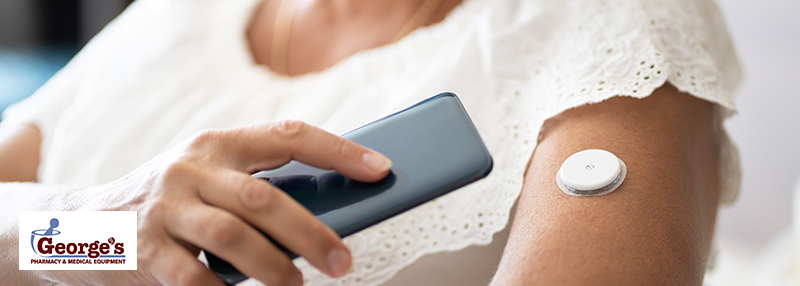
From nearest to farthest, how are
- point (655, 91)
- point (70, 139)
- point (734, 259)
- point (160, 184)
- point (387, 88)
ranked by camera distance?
point (160, 184) < point (655, 91) < point (387, 88) < point (70, 139) < point (734, 259)

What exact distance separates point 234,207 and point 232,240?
23mm

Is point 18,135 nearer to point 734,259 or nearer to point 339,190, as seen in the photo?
point 339,190

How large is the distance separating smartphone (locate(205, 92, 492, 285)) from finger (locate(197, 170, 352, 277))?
42 mm

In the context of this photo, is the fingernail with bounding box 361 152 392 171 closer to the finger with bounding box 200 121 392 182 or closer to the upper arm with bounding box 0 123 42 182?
the finger with bounding box 200 121 392 182

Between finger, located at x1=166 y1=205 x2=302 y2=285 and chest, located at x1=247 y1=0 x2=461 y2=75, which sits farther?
chest, located at x1=247 y1=0 x2=461 y2=75

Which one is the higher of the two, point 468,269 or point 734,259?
point 468,269

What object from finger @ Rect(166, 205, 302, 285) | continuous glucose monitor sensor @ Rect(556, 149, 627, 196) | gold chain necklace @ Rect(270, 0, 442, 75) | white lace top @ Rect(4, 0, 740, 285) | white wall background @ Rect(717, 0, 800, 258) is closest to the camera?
finger @ Rect(166, 205, 302, 285)

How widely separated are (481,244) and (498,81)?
21cm

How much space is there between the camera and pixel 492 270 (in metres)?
0.61

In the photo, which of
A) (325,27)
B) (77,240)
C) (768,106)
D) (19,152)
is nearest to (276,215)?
(77,240)

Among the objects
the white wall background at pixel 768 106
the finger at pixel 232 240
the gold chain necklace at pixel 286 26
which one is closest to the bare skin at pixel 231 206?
the finger at pixel 232 240

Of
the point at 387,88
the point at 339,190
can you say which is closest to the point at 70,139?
the point at 387,88

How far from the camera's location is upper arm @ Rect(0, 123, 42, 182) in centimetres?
81

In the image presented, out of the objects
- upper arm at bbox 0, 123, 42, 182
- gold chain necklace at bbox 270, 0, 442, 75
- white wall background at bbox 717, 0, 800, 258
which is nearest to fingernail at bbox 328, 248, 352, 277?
gold chain necklace at bbox 270, 0, 442, 75
